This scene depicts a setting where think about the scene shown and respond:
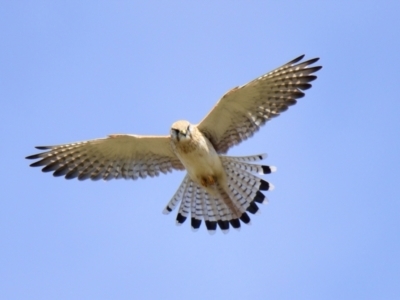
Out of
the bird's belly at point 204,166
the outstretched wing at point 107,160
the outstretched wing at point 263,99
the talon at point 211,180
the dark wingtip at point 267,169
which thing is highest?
the outstretched wing at point 107,160

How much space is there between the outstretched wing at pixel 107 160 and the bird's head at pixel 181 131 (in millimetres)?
784

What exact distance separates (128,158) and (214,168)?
4.35 feet

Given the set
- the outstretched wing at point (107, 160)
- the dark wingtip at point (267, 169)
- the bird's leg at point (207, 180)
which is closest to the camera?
the bird's leg at point (207, 180)

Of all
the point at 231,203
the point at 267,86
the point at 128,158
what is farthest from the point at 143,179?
the point at 267,86

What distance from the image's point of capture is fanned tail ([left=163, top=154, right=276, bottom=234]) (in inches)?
542

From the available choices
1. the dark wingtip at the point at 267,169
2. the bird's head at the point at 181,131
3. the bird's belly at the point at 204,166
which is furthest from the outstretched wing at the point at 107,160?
the dark wingtip at the point at 267,169

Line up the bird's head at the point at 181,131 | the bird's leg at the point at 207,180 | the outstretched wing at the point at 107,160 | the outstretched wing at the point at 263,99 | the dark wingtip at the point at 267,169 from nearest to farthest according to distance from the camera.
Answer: the bird's head at the point at 181,131, the outstretched wing at the point at 263,99, the bird's leg at the point at 207,180, the dark wingtip at the point at 267,169, the outstretched wing at the point at 107,160

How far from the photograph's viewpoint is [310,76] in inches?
516

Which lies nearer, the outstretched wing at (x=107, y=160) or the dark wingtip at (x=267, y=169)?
the dark wingtip at (x=267, y=169)

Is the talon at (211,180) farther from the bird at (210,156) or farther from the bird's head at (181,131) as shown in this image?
the bird's head at (181,131)

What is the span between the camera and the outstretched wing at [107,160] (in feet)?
45.2

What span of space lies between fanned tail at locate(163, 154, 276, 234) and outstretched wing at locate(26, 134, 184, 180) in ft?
1.35

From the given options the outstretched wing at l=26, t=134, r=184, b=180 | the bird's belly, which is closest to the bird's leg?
the bird's belly

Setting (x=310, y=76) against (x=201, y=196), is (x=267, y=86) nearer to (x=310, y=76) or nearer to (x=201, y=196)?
(x=310, y=76)
